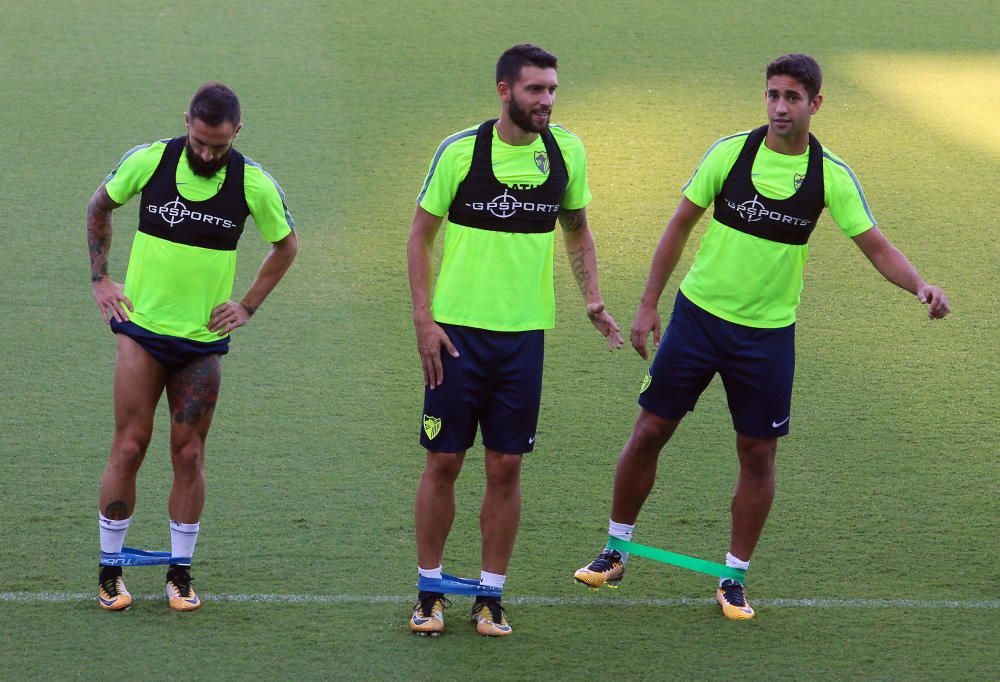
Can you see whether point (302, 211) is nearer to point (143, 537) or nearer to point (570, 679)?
point (143, 537)

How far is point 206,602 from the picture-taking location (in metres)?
4.57

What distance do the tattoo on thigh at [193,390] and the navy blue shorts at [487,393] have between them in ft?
2.35

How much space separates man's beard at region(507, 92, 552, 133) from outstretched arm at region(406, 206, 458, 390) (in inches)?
15.2

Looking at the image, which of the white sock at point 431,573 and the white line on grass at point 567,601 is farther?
the white line on grass at point 567,601

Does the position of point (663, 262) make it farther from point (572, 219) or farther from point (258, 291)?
point (258, 291)

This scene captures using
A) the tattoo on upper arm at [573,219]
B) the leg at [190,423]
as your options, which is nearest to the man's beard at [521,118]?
the tattoo on upper arm at [573,219]

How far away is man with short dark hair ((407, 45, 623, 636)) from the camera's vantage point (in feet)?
13.7

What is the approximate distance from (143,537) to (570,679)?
5.70 feet

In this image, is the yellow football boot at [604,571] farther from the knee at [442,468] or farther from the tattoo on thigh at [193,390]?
the tattoo on thigh at [193,390]

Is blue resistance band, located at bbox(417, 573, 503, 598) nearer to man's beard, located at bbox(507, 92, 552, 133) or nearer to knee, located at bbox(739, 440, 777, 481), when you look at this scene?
knee, located at bbox(739, 440, 777, 481)

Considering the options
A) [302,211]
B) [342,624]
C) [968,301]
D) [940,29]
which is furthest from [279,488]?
[940,29]

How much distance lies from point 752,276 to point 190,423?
6.21 feet

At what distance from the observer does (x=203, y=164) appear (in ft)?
14.1

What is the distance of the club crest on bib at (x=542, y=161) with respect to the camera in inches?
167
